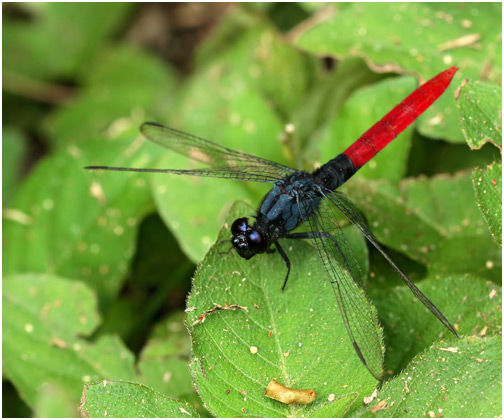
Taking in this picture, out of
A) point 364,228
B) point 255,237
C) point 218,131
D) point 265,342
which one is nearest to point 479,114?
point 364,228

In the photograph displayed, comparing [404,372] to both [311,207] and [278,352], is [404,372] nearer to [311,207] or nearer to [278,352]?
[278,352]

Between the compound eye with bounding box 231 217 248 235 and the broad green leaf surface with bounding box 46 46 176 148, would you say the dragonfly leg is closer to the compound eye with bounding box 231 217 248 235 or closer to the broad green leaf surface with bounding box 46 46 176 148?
the compound eye with bounding box 231 217 248 235

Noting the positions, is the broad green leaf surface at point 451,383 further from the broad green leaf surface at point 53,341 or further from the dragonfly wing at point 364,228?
the broad green leaf surface at point 53,341

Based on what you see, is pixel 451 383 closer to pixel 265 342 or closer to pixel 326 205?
pixel 265 342

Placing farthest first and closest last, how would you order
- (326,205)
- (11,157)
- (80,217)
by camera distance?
(11,157) → (80,217) → (326,205)

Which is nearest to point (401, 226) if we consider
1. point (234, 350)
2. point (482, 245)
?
point (482, 245)

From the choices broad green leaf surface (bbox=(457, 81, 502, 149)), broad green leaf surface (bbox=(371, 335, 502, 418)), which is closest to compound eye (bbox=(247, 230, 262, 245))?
broad green leaf surface (bbox=(371, 335, 502, 418))
